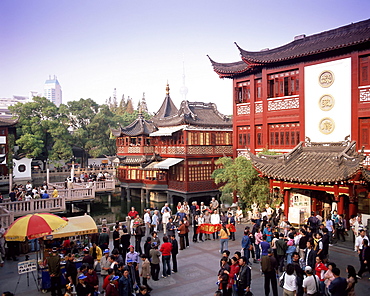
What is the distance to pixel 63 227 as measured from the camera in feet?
39.2

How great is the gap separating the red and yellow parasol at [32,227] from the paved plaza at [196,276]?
2119mm

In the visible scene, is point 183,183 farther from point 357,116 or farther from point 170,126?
point 357,116

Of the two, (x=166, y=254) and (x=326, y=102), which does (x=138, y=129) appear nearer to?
(x=326, y=102)

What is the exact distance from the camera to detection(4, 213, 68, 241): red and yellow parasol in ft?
34.9

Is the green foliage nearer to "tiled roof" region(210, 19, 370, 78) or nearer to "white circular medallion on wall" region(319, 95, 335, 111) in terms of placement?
"white circular medallion on wall" region(319, 95, 335, 111)

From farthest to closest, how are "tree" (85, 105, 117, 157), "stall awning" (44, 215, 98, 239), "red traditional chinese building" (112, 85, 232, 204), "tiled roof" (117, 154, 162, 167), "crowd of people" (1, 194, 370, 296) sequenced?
"tree" (85, 105, 117, 157) → "tiled roof" (117, 154, 162, 167) → "red traditional chinese building" (112, 85, 232, 204) → "stall awning" (44, 215, 98, 239) → "crowd of people" (1, 194, 370, 296)

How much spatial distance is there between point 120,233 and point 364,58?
49.1ft

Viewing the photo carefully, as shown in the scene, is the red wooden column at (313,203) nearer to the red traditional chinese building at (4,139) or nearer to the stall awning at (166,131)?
the stall awning at (166,131)

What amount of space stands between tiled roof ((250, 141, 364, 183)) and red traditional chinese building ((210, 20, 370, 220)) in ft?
0.15

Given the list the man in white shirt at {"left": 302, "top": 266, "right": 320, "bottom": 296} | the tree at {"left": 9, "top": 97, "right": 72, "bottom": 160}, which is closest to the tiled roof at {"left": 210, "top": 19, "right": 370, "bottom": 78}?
the man in white shirt at {"left": 302, "top": 266, "right": 320, "bottom": 296}

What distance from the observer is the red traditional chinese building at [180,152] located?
109 feet

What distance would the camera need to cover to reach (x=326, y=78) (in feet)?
63.9

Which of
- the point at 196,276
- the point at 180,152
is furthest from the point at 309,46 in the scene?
the point at 180,152

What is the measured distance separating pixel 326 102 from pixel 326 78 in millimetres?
1345
